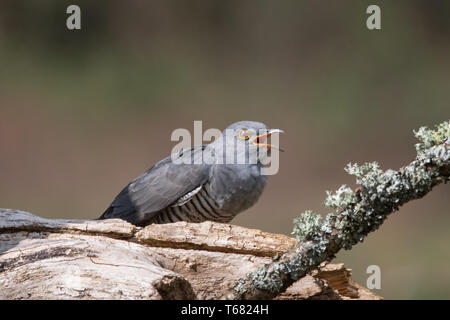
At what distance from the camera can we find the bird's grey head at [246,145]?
2.91 metres

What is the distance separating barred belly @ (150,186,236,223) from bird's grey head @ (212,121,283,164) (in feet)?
0.64

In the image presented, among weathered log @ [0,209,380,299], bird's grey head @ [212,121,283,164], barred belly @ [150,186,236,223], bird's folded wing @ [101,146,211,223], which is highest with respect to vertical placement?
bird's grey head @ [212,121,283,164]

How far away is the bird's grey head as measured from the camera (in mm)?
2912

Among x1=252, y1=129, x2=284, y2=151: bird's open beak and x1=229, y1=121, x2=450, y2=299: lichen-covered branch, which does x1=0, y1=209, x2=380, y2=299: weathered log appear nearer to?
x1=229, y1=121, x2=450, y2=299: lichen-covered branch

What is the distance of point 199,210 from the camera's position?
293 cm

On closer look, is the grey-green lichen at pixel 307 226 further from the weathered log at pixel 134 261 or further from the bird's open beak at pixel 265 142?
the bird's open beak at pixel 265 142

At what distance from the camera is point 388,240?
19.3ft

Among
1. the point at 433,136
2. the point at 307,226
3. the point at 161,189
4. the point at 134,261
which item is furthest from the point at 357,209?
the point at 161,189

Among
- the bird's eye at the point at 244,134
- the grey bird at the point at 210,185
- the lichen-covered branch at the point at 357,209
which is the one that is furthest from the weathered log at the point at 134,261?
the bird's eye at the point at 244,134

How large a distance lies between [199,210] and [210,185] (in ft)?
0.41

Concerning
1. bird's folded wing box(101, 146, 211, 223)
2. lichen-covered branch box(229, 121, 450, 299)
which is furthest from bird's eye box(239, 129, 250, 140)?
lichen-covered branch box(229, 121, 450, 299)

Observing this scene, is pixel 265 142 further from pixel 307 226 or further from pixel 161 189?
pixel 307 226
